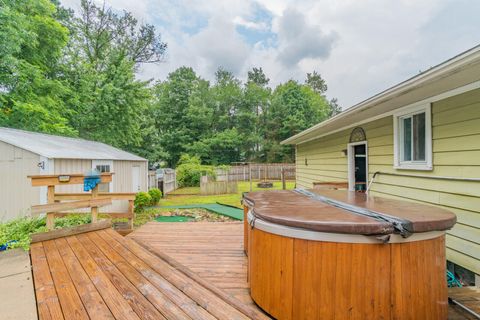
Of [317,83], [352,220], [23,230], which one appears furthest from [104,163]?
[317,83]

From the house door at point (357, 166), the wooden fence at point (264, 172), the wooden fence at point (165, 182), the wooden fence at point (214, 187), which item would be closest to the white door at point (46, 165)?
the wooden fence at point (165, 182)

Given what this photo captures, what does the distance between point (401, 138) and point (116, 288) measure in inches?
169

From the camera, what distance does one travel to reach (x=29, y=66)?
9594 millimetres

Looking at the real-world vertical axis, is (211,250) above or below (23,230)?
below

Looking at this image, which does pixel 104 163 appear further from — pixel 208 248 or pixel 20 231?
pixel 208 248

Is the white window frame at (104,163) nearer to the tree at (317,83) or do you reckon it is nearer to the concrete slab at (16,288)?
the concrete slab at (16,288)

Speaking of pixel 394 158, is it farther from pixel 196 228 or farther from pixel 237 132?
pixel 237 132

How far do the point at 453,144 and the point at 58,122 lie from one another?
45.1 feet

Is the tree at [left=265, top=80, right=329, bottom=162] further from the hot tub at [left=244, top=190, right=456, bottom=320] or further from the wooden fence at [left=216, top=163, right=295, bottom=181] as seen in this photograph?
the hot tub at [left=244, top=190, right=456, bottom=320]

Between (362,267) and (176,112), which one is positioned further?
(176,112)

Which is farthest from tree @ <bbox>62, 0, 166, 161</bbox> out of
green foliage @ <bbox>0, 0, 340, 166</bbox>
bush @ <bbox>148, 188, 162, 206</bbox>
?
bush @ <bbox>148, 188, 162, 206</bbox>

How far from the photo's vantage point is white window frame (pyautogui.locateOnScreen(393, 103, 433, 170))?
3379 mm

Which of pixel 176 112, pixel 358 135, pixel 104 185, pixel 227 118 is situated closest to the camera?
pixel 358 135

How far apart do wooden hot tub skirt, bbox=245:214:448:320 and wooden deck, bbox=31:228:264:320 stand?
0.46 meters
